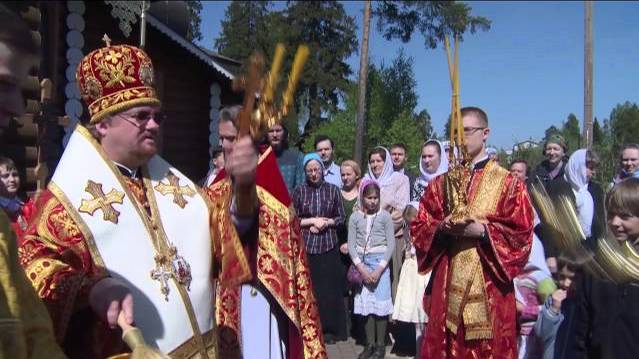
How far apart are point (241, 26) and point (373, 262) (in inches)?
1754

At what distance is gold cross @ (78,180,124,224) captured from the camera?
2.67m

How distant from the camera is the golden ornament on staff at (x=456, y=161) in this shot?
5.00m

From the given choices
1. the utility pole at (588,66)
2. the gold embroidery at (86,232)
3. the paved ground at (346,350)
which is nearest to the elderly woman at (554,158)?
the paved ground at (346,350)

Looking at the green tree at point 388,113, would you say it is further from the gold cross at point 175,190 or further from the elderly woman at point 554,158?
the gold cross at point 175,190

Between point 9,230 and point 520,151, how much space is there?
10.5m

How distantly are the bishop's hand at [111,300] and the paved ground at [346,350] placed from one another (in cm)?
572

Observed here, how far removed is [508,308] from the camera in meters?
5.14

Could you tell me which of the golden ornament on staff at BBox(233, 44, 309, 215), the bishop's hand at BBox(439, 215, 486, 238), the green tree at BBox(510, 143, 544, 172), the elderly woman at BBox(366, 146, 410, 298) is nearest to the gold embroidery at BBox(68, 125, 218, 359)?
the golden ornament on staff at BBox(233, 44, 309, 215)

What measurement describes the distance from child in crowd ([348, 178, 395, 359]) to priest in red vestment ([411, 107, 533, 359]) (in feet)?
8.44

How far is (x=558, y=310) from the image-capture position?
465cm

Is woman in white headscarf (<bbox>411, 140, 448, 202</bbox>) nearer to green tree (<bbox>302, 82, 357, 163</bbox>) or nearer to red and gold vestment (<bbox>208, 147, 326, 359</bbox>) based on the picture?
red and gold vestment (<bbox>208, 147, 326, 359</bbox>)

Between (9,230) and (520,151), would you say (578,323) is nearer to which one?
(9,230)

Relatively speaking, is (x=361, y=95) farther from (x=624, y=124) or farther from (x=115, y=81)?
(x=115, y=81)

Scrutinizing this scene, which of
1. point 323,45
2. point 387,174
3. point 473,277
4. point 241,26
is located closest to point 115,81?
point 473,277
